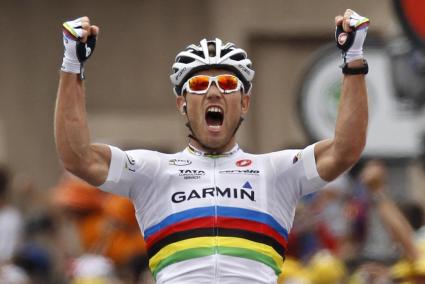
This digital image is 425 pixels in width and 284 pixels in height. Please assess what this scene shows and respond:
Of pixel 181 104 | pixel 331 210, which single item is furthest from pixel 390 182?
pixel 181 104

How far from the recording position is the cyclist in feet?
27.8

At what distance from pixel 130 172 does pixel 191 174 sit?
0.29 meters

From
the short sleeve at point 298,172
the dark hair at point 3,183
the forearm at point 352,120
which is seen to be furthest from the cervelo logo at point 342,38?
the dark hair at point 3,183

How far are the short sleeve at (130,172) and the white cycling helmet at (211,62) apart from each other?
0.39 metres

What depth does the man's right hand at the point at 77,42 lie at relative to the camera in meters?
8.45

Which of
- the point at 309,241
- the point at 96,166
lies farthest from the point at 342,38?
the point at 309,241

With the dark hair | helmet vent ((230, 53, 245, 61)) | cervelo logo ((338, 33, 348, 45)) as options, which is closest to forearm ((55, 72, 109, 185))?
helmet vent ((230, 53, 245, 61))

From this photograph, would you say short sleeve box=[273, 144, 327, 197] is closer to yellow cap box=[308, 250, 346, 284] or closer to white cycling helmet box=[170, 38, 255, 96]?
white cycling helmet box=[170, 38, 255, 96]

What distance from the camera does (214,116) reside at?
870cm

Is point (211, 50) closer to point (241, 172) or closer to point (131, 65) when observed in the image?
point (241, 172)

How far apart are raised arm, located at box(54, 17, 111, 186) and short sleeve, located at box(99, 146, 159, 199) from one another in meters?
0.06

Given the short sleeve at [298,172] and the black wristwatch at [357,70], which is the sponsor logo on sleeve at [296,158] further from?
the black wristwatch at [357,70]

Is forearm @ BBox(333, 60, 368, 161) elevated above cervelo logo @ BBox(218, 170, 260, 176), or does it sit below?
above

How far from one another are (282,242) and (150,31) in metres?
13.5
